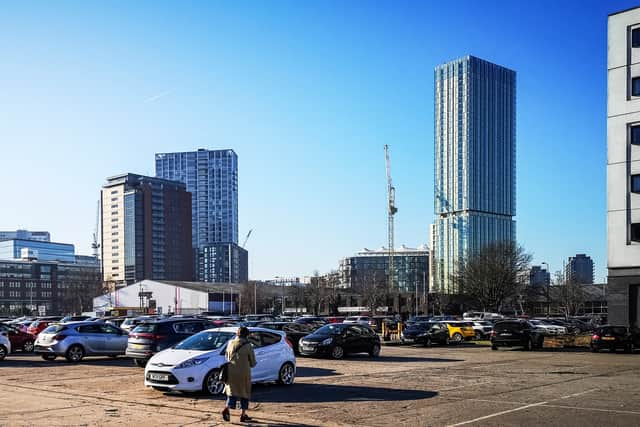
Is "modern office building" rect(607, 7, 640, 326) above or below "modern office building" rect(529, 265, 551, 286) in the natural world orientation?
above

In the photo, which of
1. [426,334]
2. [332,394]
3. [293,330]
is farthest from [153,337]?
[426,334]

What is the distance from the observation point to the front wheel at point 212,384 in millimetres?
15872

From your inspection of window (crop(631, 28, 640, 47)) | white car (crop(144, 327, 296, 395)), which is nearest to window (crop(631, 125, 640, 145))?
window (crop(631, 28, 640, 47))

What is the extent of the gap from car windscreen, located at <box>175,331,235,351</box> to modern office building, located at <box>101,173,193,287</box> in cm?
17384

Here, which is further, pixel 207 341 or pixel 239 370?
pixel 207 341

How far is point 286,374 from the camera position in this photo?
1812 cm

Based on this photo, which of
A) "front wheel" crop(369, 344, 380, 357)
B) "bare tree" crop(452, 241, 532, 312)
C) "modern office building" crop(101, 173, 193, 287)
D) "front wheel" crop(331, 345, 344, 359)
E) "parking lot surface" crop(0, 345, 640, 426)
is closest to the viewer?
"parking lot surface" crop(0, 345, 640, 426)

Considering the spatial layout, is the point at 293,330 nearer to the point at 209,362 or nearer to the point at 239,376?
the point at 209,362

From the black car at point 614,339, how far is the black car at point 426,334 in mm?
8492

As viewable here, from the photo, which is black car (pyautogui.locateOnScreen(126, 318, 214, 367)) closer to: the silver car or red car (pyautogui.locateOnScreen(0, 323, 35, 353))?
the silver car

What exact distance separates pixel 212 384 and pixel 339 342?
12984mm

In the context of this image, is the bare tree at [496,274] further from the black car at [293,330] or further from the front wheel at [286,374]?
the front wheel at [286,374]

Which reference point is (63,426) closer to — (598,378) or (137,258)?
(598,378)

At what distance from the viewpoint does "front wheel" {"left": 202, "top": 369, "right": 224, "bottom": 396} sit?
625 inches
